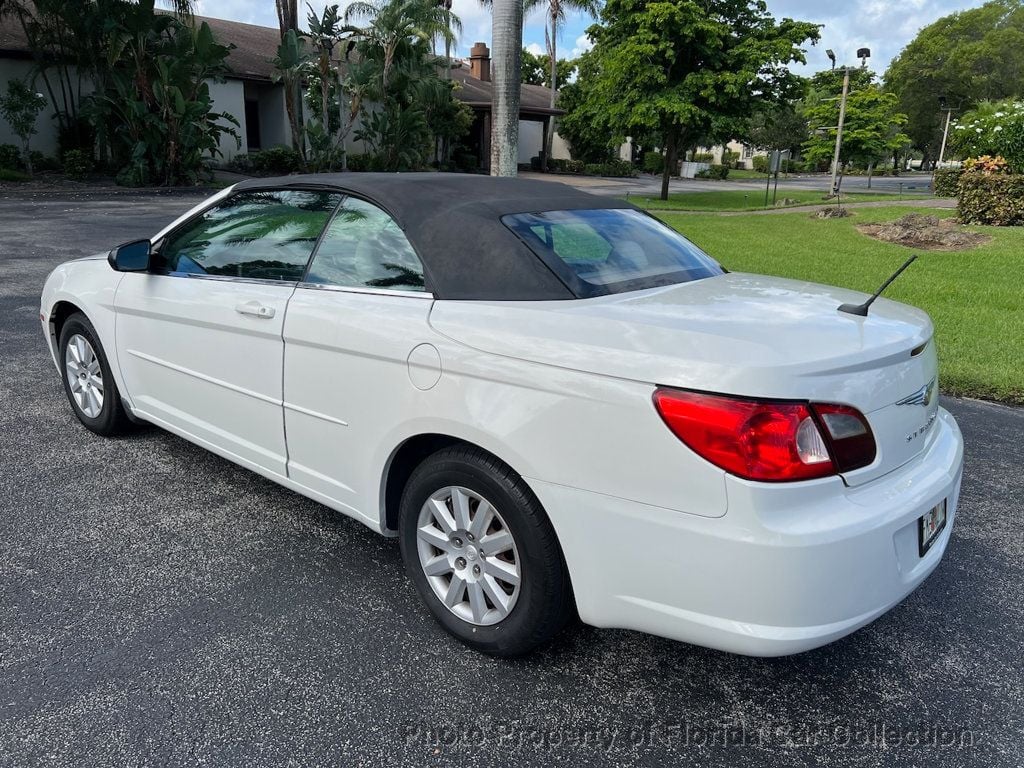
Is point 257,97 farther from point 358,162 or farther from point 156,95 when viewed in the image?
point 156,95

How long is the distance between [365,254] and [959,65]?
8379 cm

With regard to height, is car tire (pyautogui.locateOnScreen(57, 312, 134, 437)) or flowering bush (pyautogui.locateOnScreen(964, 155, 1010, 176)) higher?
flowering bush (pyautogui.locateOnScreen(964, 155, 1010, 176))

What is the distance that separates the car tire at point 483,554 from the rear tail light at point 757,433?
0.56 metres

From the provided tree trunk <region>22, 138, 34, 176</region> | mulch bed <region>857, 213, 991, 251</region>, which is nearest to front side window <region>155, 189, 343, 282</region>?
mulch bed <region>857, 213, 991, 251</region>

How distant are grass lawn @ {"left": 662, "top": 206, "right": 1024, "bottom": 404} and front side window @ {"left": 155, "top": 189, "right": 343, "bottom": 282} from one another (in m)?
5.00

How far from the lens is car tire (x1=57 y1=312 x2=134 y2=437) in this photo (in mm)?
4367

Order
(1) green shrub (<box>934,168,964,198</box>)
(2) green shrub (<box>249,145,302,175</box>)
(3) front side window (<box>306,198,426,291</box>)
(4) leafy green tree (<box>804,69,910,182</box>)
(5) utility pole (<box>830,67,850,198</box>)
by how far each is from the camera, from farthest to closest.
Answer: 1. (4) leafy green tree (<box>804,69,910,182</box>)
2. (5) utility pole (<box>830,67,850,198</box>)
3. (2) green shrub (<box>249,145,302,175</box>)
4. (1) green shrub (<box>934,168,964,198</box>)
5. (3) front side window (<box>306,198,426,291</box>)

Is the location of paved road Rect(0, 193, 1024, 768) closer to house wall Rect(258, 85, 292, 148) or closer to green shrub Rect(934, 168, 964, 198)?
green shrub Rect(934, 168, 964, 198)

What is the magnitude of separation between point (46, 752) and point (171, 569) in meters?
1.05

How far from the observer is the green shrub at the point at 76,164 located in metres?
23.5

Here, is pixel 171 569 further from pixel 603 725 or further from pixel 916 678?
pixel 916 678

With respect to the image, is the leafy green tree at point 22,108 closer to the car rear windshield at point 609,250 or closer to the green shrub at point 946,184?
the car rear windshield at point 609,250

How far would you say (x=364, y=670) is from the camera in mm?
2607

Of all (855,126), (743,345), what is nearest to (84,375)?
(743,345)
